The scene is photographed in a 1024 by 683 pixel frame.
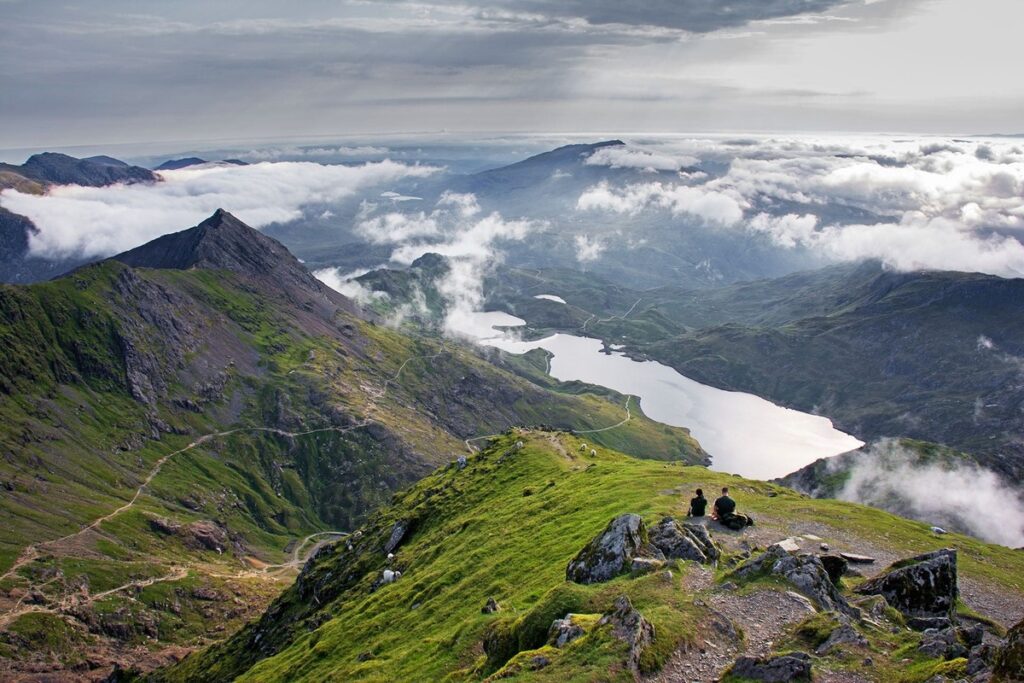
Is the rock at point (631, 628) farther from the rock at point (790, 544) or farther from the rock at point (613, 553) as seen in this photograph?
the rock at point (790, 544)

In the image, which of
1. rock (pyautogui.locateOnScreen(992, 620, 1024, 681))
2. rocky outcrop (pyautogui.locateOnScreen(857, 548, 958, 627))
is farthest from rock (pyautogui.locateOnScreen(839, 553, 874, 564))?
rock (pyautogui.locateOnScreen(992, 620, 1024, 681))

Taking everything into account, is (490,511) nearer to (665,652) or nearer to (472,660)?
(472,660)

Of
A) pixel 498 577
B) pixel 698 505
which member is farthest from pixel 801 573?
pixel 498 577

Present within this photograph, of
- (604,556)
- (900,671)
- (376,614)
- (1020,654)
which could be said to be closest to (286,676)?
(376,614)

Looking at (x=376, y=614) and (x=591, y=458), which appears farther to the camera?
(x=591, y=458)

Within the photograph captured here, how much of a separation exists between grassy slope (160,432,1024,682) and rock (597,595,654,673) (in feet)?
2.09

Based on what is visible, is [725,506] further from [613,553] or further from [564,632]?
[564,632]

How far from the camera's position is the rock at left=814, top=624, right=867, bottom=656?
3791 cm

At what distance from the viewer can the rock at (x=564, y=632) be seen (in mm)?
41125

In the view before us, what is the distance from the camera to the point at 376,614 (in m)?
92.3

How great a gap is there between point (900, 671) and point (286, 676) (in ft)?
271

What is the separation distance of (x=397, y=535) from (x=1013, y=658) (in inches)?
4733

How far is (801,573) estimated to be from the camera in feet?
151

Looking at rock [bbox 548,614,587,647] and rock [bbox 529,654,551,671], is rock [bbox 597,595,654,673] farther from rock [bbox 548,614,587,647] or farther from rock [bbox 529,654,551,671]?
rock [bbox 529,654,551,671]
